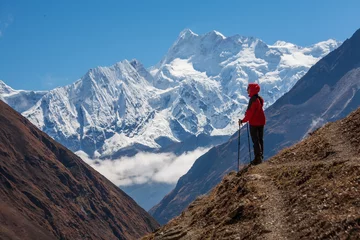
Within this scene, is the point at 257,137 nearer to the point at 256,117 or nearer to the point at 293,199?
the point at 256,117

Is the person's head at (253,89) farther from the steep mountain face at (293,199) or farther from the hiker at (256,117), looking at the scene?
the steep mountain face at (293,199)

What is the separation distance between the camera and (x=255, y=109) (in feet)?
81.3

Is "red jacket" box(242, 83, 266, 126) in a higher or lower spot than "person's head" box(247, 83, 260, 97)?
lower

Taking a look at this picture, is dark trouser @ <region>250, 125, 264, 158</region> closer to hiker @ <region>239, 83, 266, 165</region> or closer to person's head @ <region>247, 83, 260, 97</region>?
hiker @ <region>239, 83, 266, 165</region>

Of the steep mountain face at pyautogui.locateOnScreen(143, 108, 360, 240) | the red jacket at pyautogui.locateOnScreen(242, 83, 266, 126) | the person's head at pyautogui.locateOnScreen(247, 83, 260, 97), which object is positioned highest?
the person's head at pyautogui.locateOnScreen(247, 83, 260, 97)

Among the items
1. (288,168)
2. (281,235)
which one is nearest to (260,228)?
(281,235)

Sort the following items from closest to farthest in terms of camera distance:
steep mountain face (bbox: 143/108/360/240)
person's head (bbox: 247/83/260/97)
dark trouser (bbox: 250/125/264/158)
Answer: steep mountain face (bbox: 143/108/360/240)
person's head (bbox: 247/83/260/97)
dark trouser (bbox: 250/125/264/158)

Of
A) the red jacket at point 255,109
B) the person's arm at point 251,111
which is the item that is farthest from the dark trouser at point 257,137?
the person's arm at point 251,111

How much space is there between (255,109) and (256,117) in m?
0.40

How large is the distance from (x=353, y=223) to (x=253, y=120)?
10.6 m

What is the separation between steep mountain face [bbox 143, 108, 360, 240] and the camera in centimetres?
1619

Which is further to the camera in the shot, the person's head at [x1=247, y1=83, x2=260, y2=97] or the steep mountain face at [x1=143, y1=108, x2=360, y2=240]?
the person's head at [x1=247, y1=83, x2=260, y2=97]

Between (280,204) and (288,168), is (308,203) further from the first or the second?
(288,168)

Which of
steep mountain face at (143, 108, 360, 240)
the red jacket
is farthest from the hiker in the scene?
steep mountain face at (143, 108, 360, 240)
